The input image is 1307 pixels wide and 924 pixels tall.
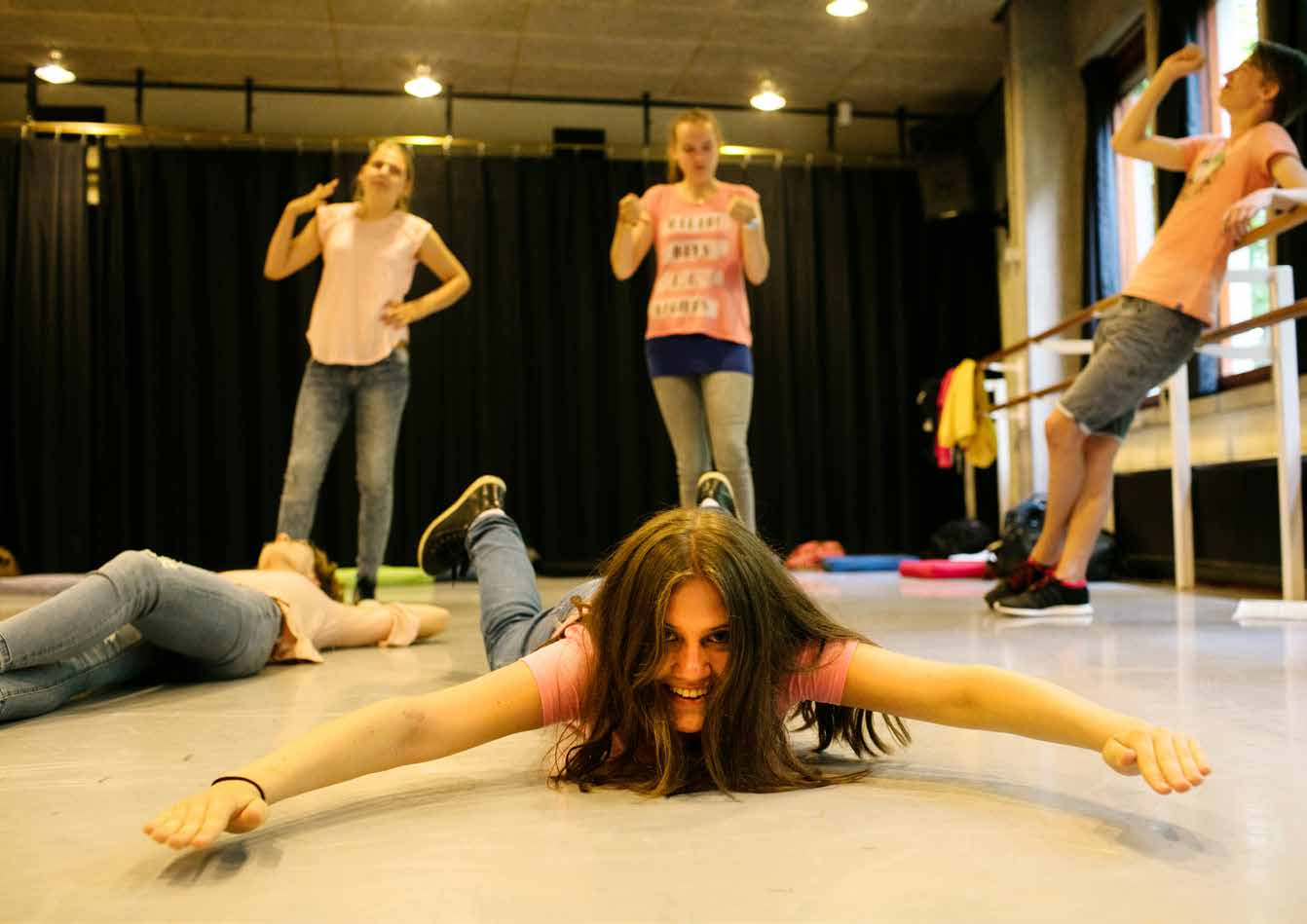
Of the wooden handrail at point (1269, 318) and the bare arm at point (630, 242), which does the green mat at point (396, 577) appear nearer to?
the bare arm at point (630, 242)

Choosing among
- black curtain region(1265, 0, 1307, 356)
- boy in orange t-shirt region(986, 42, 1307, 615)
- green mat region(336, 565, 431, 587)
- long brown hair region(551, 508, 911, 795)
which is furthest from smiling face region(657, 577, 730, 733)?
green mat region(336, 565, 431, 587)

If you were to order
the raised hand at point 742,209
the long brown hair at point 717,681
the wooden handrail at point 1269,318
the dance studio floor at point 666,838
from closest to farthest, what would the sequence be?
the dance studio floor at point 666,838
the long brown hair at point 717,681
the wooden handrail at point 1269,318
the raised hand at point 742,209

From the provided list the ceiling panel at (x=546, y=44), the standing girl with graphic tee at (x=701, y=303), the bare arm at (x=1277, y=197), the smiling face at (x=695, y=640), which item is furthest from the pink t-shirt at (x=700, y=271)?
the ceiling panel at (x=546, y=44)

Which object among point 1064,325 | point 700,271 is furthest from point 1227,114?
point 700,271

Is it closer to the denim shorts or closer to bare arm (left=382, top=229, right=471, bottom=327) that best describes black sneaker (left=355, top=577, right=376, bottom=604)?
bare arm (left=382, top=229, right=471, bottom=327)

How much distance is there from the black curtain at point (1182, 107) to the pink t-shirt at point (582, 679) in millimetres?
3828

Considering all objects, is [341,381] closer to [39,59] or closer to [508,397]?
[508,397]

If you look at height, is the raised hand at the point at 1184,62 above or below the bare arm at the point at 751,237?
above

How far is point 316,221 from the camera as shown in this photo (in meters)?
3.59

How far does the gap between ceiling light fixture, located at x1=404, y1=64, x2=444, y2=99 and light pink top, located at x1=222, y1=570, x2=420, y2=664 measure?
4.05m

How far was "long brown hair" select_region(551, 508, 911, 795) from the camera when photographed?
1247 millimetres

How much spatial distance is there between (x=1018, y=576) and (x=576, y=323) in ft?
12.6

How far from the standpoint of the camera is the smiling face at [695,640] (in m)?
1.25

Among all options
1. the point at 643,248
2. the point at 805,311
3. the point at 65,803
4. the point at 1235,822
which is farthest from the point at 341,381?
the point at 805,311
